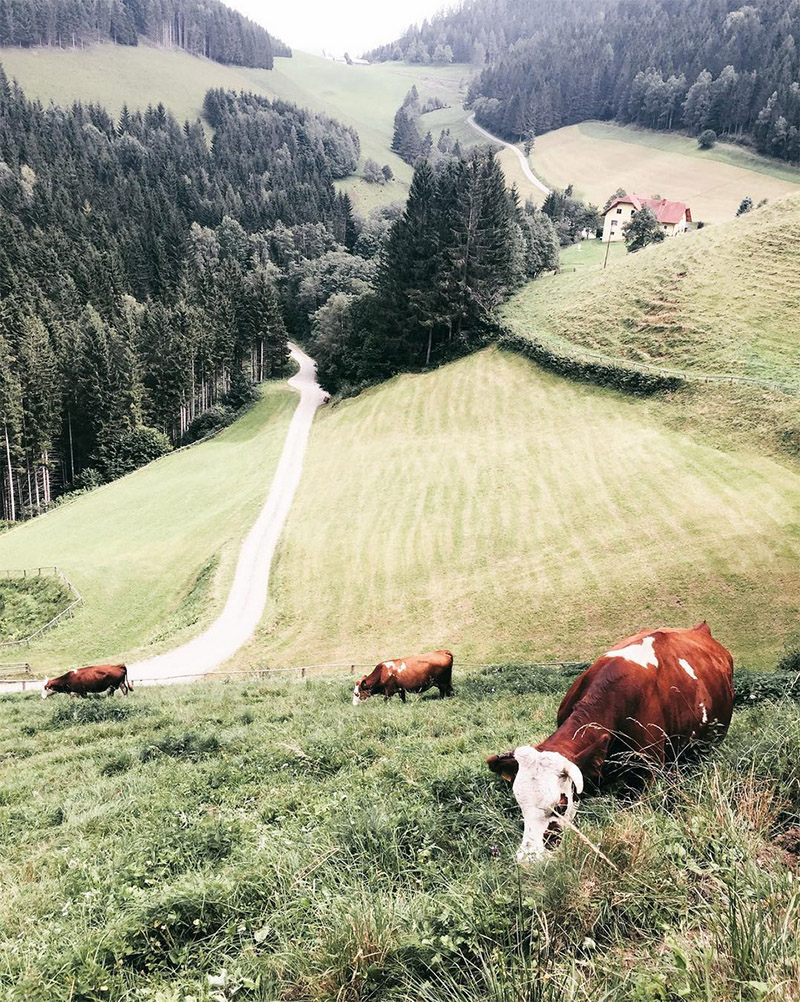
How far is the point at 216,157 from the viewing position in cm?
17600

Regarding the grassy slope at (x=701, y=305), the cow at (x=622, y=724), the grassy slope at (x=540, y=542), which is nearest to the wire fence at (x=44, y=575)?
the grassy slope at (x=540, y=542)

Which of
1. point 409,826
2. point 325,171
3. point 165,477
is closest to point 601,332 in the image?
point 165,477

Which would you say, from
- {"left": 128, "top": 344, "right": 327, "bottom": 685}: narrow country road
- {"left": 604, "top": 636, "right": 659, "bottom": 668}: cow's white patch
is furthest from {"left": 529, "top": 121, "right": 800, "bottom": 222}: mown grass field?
{"left": 604, "top": 636, "right": 659, "bottom": 668}: cow's white patch

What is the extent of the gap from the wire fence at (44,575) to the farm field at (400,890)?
26.3 metres

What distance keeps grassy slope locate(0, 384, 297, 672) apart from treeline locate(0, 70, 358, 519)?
13.5 m

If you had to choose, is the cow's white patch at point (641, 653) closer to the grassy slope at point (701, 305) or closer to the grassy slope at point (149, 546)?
the grassy slope at point (149, 546)

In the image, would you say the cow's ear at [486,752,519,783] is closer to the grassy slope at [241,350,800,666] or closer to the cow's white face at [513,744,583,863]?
the cow's white face at [513,744,583,863]

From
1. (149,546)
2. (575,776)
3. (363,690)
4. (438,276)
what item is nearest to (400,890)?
(575,776)

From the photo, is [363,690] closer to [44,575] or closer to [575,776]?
[575,776]

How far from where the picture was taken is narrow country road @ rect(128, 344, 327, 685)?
26.7m

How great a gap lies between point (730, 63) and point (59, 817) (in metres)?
248

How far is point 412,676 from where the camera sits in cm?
1769

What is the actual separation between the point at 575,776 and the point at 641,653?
286cm

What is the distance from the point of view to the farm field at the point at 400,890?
373 cm
